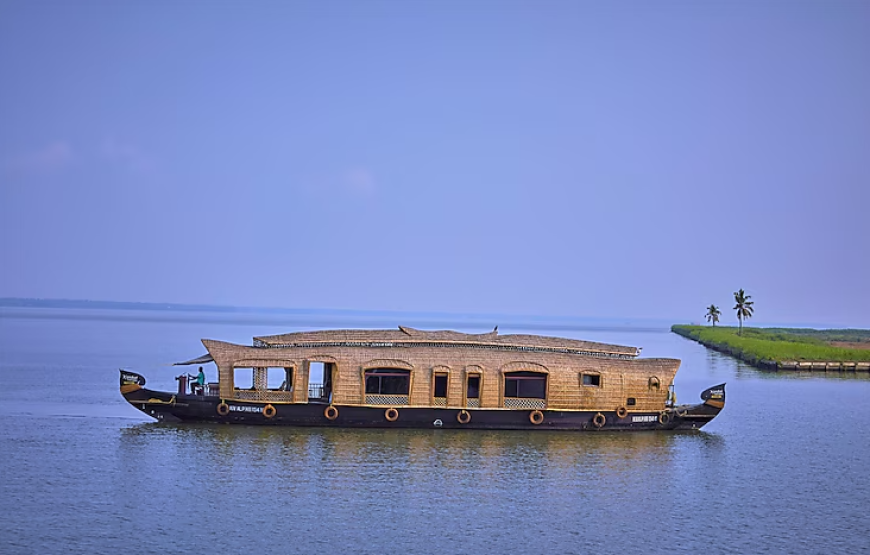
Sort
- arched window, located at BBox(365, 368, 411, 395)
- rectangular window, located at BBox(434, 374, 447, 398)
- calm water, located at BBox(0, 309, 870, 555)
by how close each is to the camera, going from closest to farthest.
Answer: calm water, located at BBox(0, 309, 870, 555), arched window, located at BBox(365, 368, 411, 395), rectangular window, located at BBox(434, 374, 447, 398)

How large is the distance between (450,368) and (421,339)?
1876 mm

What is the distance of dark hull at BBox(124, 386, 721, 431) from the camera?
37.7m

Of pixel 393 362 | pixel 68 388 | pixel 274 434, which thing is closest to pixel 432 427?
pixel 393 362

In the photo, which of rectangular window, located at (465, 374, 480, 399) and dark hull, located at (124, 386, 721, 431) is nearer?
dark hull, located at (124, 386, 721, 431)

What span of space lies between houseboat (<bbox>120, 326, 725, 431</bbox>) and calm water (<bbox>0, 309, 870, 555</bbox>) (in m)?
0.75

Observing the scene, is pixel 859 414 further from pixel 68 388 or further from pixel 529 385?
pixel 68 388

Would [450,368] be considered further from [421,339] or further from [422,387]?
[421,339]

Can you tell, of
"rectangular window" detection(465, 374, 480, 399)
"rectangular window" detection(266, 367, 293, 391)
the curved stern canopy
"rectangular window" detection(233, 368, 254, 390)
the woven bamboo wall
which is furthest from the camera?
"rectangular window" detection(233, 368, 254, 390)

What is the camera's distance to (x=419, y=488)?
29078 millimetres

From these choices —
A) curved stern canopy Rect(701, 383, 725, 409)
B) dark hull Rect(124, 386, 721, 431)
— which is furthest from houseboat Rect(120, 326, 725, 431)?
curved stern canopy Rect(701, 383, 725, 409)

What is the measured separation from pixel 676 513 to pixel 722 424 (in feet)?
61.0

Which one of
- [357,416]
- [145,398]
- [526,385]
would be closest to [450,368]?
[526,385]

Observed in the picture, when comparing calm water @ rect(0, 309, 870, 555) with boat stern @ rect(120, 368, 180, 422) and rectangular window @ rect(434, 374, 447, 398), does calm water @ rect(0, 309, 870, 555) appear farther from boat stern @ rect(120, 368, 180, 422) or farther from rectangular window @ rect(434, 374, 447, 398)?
rectangular window @ rect(434, 374, 447, 398)

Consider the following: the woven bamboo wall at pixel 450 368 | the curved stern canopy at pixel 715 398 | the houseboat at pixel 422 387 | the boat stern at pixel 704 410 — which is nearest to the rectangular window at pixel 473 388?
the houseboat at pixel 422 387
